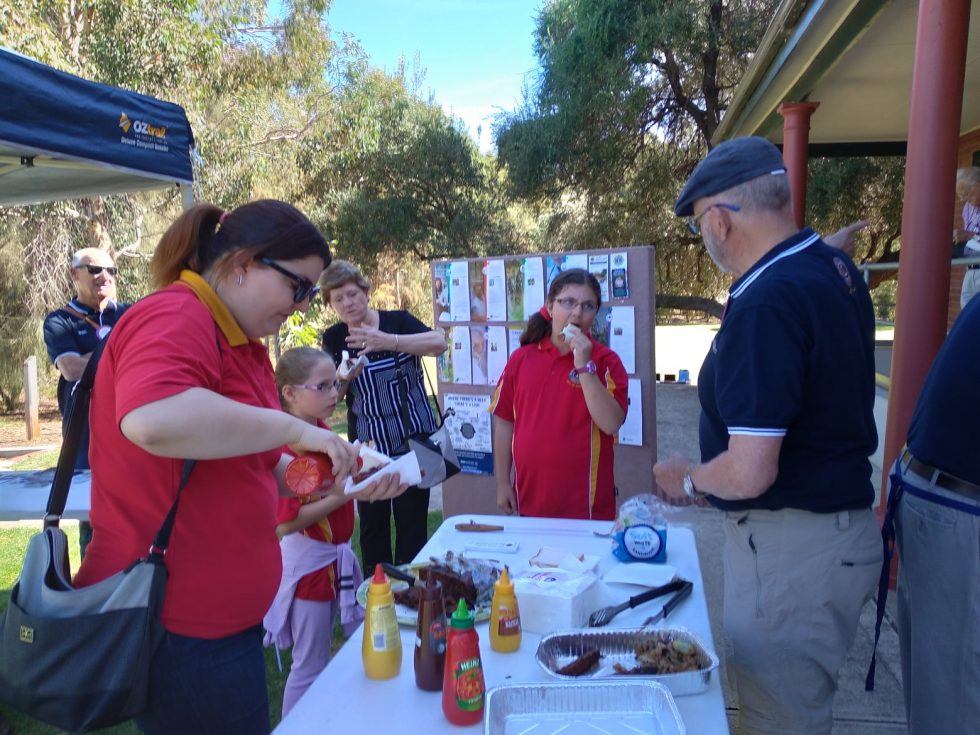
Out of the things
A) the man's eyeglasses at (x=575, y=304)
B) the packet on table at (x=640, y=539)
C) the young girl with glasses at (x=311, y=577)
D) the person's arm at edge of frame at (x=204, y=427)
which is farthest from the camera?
the man's eyeglasses at (x=575, y=304)

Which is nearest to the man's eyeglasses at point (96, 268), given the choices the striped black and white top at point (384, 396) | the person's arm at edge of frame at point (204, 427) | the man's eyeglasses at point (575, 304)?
the striped black and white top at point (384, 396)

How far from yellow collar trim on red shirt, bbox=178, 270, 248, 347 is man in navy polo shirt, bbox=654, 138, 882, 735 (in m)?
1.16

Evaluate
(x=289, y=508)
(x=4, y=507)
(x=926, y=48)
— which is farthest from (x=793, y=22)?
→ (x=4, y=507)

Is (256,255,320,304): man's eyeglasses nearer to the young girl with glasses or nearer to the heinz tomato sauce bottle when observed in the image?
the heinz tomato sauce bottle

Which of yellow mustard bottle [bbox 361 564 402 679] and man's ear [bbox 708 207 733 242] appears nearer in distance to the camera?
yellow mustard bottle [bbox 361 564 402 679]

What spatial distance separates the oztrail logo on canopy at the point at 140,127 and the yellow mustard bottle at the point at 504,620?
3.29 m

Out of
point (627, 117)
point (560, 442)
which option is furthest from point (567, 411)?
point (627, 117)

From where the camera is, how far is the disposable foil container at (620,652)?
141 centimetres

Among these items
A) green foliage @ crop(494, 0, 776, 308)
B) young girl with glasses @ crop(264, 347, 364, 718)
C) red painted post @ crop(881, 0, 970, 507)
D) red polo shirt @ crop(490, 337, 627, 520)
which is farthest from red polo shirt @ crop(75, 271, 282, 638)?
green foliage @ crop(494, 0, 776, 308)

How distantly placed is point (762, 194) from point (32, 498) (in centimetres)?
291

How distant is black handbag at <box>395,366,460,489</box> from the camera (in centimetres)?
259

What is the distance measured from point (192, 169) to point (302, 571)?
9.33 ft

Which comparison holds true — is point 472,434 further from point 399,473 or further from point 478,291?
point 399,473

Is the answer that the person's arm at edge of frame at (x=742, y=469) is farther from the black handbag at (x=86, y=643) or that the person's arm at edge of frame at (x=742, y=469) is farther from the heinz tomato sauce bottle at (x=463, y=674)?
the black handbag at (x=86, y=643)
